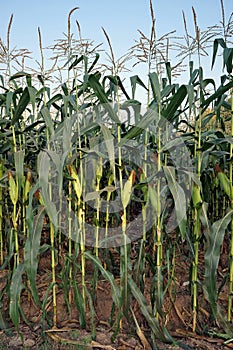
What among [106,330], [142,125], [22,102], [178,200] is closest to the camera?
[178,200]

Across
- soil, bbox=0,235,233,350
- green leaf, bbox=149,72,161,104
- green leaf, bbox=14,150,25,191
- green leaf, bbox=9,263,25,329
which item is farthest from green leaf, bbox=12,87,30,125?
soil, bbox=0,235,233,350

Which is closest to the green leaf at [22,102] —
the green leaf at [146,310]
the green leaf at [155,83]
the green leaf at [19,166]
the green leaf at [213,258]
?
the green leaf at [19,166]

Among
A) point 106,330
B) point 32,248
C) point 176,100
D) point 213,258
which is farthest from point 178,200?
point 106,330

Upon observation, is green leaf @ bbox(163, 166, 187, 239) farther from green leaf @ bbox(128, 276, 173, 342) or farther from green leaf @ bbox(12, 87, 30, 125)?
green leaf @ bbox(12, 87, 30, 125)

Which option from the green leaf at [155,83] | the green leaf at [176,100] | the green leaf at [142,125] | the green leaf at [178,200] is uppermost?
the green leaf at [155,83]

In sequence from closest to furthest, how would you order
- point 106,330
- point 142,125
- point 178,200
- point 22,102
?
point 178,200 → point 142,125 → point 22,102 → point 106,330

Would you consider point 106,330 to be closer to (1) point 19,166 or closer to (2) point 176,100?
(1) point 19,166

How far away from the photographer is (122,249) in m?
2.32

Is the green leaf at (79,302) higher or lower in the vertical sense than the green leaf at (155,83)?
lower

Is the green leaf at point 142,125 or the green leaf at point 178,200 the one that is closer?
the green leaf at point 178,200

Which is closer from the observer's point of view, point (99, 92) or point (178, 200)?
point (178, 200)

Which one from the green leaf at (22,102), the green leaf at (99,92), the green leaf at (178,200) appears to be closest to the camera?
the green leaf at (178,200)

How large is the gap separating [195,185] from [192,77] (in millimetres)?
729

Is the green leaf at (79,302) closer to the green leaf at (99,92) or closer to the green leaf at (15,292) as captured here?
the green leaf at (15,292)
